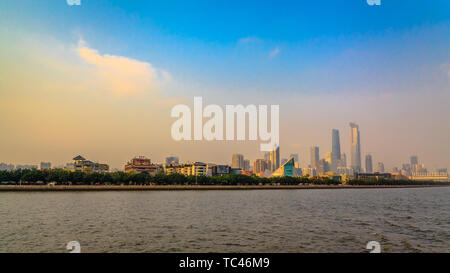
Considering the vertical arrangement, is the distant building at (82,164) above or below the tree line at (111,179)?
above

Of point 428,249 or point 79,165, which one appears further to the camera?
point 79,165

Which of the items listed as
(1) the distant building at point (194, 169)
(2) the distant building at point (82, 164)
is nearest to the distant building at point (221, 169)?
(1) the distant building at point (194, 169)

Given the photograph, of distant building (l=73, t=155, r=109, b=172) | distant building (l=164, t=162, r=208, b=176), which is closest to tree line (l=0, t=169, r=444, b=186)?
distant building (l=164, t=162, r=208, b=176)

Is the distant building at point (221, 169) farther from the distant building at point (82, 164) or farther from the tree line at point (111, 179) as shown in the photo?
the distant building at point (82, 164)

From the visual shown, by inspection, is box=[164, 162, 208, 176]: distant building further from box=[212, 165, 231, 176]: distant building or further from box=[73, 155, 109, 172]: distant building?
box=[73, 155, 109, 172]: distant building

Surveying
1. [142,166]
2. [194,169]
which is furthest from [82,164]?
[194,169]

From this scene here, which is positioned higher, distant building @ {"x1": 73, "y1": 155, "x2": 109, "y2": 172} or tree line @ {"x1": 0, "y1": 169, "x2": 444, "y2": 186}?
distant building @ {"x1": 73, "y1": 155, "x2": 109, "y2": 172}
